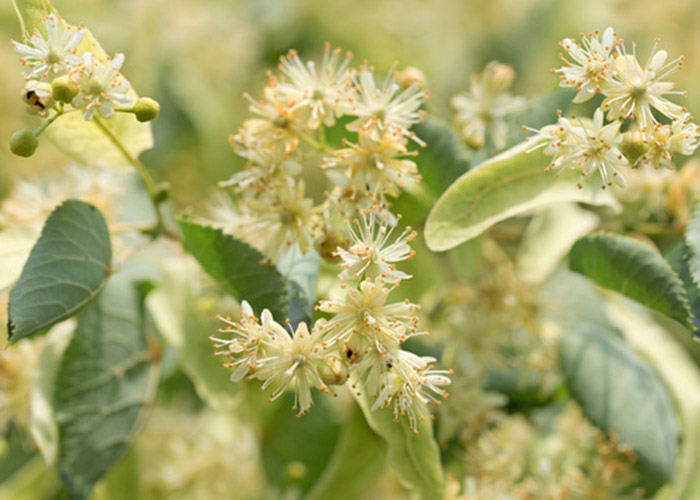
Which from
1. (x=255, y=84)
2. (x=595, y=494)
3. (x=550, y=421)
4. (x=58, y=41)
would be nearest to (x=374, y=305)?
(x=58, y=41)

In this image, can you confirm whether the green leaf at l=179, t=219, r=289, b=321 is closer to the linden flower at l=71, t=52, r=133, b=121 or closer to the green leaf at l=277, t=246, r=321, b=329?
the green leaf at l=277, t=246, r=321, b=329

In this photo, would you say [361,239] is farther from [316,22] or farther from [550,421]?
[316,22]

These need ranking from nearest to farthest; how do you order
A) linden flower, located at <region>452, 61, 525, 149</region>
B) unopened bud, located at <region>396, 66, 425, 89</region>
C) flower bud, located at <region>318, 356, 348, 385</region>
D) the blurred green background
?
flower bud, located at <region>318, 356, 348, 385</region> → unopened bud, located at <region>396, 66, 425, 89</region> → linden flower, located at <region>452, 61, 525, 149</region> → the blurred green background

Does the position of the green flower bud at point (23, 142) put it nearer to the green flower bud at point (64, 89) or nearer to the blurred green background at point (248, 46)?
the green flower bud at point (64, 89)

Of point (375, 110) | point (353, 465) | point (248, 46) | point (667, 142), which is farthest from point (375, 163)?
point (248, 46)

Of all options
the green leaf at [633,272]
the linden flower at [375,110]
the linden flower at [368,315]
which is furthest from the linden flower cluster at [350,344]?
the green leaf at [633,272]

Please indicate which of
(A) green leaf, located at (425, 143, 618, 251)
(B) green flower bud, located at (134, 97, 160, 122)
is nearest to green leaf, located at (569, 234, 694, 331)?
(A) green leaf, located at (425, 143, 618, 251)

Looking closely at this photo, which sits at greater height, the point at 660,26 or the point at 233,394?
the point at 660,26
